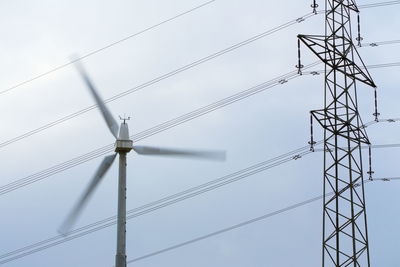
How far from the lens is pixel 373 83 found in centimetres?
5709

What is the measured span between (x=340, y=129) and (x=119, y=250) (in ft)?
48.1

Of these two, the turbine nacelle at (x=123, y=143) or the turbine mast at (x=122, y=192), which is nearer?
the turbine mast at (x=122, y=192)

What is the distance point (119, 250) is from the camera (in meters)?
51.4

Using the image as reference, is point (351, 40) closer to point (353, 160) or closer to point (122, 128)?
point (353, 160)

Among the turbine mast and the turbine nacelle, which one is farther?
the turbine nacelle

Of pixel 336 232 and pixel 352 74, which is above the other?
pixel 352 74

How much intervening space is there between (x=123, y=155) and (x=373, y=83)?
1637 cm

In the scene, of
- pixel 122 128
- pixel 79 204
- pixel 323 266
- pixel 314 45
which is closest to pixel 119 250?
pixel 79 204

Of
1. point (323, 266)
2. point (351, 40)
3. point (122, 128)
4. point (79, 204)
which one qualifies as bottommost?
point (323, 266)

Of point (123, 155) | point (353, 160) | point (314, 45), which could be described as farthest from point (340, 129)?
point (123, 155)

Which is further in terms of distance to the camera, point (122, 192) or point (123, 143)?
point (123, 143)

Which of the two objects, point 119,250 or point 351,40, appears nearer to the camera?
point 119,250

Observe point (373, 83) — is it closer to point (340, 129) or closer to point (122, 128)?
point (340, 129)

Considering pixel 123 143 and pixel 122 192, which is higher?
pixel 123 143
